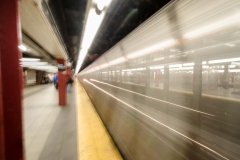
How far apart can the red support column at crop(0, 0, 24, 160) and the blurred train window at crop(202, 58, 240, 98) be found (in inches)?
68.7

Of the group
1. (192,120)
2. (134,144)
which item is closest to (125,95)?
(134,144)

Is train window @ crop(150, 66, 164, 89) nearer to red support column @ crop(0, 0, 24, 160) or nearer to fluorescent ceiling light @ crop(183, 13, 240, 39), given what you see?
fluorescent ceiling light @ crop(183, 13, 240, 39)

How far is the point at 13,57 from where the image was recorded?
1.17 m

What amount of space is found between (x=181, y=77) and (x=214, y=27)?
1.90 ft

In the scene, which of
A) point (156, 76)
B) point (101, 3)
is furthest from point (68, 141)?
point (101, 3)

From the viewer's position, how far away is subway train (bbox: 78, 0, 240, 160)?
3.28ft

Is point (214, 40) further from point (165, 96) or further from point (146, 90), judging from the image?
point (146, 90)

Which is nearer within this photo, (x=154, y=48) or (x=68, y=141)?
(x=154, y=48)

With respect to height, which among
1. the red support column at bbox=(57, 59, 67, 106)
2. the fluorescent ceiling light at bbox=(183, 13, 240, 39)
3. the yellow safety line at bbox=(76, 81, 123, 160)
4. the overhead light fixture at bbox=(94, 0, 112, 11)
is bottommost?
the yellow safety line at bbox=(76, 81, 123, 160)

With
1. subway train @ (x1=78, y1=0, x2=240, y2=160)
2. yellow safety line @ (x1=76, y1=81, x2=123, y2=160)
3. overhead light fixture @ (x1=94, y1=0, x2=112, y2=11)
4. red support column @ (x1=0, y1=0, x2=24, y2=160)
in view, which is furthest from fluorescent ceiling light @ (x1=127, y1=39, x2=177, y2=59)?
yellow safety line @ (x1=76, y1=81, x2=123, y2=160)

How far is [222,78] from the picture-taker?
1.09 meters

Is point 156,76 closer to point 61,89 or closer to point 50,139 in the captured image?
point 50,139

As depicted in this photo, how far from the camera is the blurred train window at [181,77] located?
4.52ft

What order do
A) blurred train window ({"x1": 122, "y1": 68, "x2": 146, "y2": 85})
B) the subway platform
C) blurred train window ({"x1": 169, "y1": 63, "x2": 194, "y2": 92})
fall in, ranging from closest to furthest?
blurred train window ({"x1": 169, "y1": 63, "x2": 194, "y2": 92}) → the subway platform → blurred train window ({"x1": 122, "y1": 68, "x2": 146, "y2": 85})
